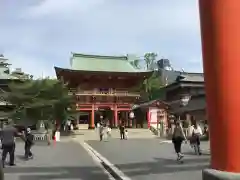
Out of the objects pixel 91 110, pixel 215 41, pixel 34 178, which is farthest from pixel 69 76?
pixel 215 41

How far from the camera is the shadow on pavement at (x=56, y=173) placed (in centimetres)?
1088

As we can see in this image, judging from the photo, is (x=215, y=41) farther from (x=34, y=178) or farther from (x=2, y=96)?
(x=2, y=96)

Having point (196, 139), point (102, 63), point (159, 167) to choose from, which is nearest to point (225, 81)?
point (159, 167)

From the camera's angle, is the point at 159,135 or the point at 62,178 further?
the point at 159,135

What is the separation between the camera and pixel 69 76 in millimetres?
51250

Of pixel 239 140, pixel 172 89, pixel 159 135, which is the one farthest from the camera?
pixel 172 89

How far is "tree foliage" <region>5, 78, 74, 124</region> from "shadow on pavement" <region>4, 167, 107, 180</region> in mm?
20733

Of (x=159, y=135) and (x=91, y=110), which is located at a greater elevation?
(x=91, y=110)

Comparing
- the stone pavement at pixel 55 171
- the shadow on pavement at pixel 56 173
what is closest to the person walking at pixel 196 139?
the stone pavement at pixel 55 171

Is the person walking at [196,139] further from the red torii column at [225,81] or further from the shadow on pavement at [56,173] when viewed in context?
the red torii column at [225,81]

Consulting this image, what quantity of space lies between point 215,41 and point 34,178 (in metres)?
6.85

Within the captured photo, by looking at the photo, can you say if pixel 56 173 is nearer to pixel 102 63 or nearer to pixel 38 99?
pixel 38 99

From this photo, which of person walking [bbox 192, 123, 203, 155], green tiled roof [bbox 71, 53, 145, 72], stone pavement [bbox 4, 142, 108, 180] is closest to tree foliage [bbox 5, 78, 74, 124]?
green tiled roof [bbox 71, 53, 145, 72]

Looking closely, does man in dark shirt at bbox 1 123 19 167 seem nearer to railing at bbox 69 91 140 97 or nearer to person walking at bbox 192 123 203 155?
person walking at bbox 192 123 203 155
